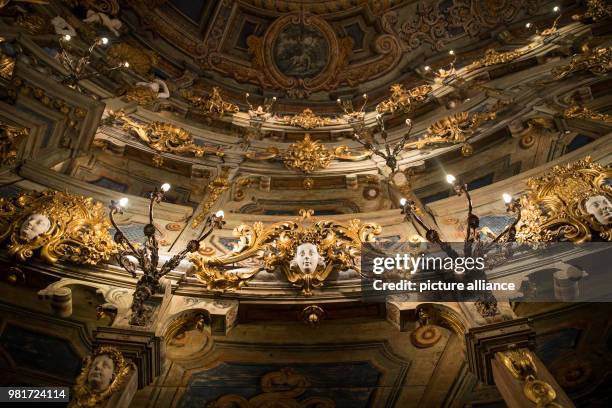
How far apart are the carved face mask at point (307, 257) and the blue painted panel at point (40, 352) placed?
3884 millimetres

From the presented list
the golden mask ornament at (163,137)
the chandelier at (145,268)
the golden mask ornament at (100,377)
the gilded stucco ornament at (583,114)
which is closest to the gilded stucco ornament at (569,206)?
the gilded stucco ornament at (583,114)

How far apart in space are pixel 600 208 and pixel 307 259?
4521 mm

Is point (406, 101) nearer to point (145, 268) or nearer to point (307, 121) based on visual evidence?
point (307, 121)

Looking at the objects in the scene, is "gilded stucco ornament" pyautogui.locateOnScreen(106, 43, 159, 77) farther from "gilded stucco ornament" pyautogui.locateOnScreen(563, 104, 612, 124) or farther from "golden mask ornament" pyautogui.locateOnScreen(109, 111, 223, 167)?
"gilded stucco ornament" pyautogui.locateOnScreen(563, 104, 612, 124)

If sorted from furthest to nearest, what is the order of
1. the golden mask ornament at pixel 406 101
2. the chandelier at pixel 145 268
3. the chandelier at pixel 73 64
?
the golden mask ornament at pixel 406 101 → the chandelier at pixel 73 64 → the chandelier at pixel 145 268

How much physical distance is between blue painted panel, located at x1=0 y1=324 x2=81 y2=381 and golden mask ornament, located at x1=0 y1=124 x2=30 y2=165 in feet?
8.74

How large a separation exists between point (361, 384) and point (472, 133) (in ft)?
19.9

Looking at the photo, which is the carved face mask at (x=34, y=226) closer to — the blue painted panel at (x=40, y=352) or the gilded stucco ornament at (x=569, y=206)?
the blue painted panel at (x=40, y=352)

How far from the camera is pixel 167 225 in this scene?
956 centimetres

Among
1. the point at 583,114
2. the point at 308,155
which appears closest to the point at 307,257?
the point at 308,155

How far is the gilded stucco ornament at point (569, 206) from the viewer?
7336 millimetres

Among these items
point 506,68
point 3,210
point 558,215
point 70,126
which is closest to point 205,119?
point 70,126

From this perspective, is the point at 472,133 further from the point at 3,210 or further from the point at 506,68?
the point at 3,210

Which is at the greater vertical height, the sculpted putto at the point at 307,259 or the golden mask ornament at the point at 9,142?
the golden mask ornament at the point at 9,142
